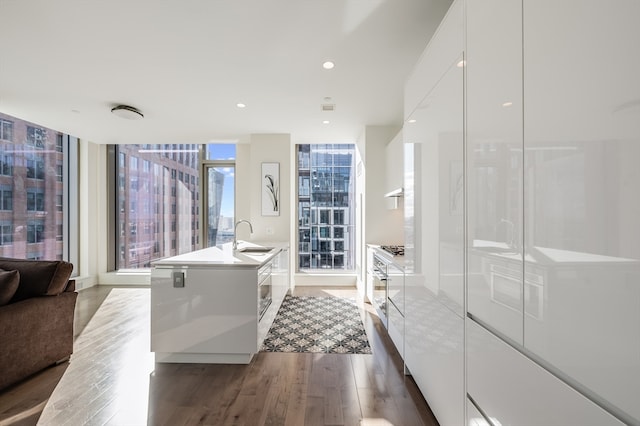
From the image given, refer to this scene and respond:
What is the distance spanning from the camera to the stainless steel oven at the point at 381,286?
9.70ft

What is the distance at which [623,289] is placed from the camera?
24.1 inches

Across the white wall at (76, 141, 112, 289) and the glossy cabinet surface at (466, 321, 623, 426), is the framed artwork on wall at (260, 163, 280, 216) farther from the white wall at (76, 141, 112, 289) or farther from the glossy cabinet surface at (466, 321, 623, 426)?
the glossy cabinet surface at (466, 321, 623, 426)

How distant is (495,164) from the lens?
108 centimetres

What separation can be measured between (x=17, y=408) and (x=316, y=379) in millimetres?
1923

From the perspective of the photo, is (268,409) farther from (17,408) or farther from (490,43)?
(490,43)

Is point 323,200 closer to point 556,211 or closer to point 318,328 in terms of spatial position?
point 318,328

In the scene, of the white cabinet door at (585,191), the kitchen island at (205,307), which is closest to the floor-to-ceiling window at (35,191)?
the kitchen island at (205,307)

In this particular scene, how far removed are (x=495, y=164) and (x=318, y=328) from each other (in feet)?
8.61

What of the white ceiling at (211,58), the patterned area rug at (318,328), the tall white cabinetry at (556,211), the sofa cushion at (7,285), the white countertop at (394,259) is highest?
the white ceiling at (211,58)

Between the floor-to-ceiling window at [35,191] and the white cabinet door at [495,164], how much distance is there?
555cm

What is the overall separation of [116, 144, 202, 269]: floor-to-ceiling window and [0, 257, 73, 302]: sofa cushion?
302 centimetres

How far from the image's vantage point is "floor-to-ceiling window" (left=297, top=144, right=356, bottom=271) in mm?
5316

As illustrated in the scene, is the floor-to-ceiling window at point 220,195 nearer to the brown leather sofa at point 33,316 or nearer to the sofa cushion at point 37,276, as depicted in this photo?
the brown leather sofa at point 33,316

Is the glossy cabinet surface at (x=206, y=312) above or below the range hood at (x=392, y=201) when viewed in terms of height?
below
